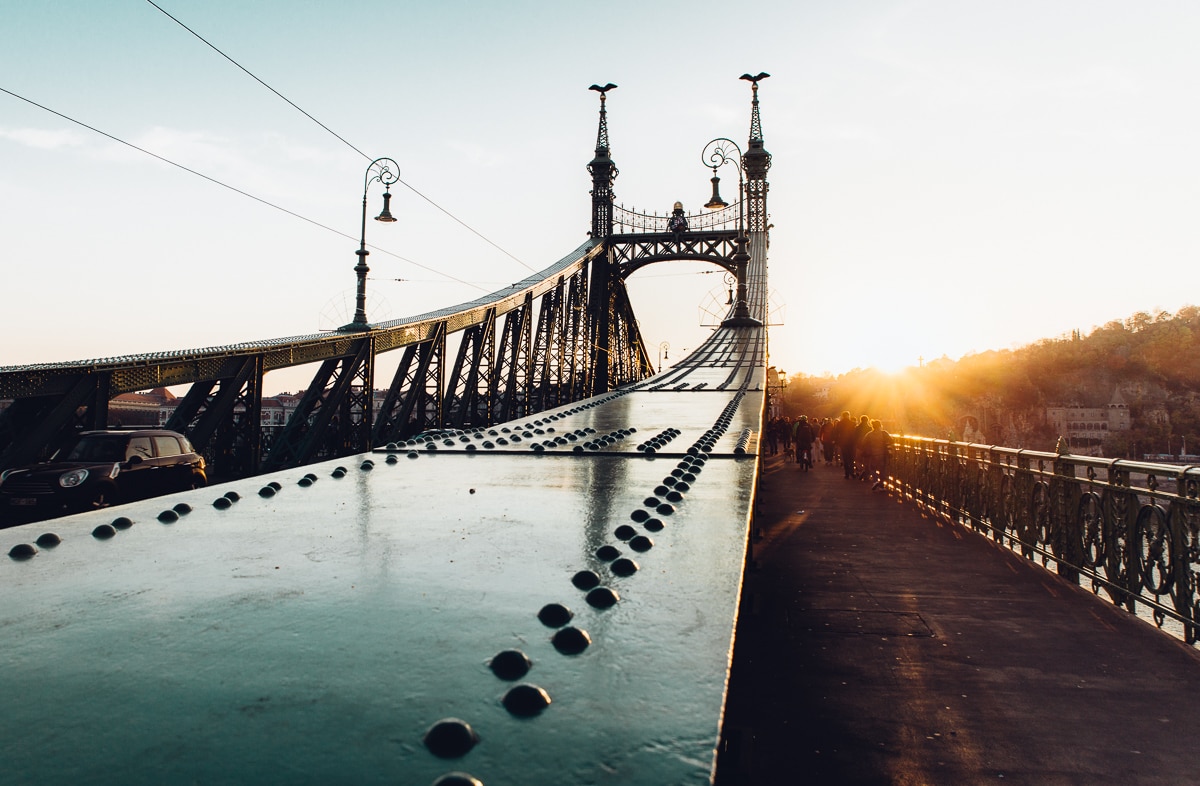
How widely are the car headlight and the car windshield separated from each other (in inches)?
14.8

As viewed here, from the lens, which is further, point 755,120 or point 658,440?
point 755,120

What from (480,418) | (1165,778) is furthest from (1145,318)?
(1165,778)

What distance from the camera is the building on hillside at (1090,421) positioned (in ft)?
303

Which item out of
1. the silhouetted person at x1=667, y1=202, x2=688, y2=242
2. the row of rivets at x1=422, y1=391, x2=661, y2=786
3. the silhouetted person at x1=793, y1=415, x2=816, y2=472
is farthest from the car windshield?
the silhouetted person at x1=667, y1=202, x2=688, y2=242

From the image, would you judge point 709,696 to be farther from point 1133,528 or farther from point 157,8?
point 157,8

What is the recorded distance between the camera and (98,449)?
332 inches

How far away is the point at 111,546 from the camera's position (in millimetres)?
2379

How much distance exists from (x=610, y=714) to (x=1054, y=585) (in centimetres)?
549

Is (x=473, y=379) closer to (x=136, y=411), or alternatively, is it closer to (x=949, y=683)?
(x=949, y=683)

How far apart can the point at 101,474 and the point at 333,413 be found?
2.94 meters

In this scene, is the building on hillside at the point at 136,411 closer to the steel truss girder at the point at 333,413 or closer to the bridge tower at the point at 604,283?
the bridge tower at the point at 604,283

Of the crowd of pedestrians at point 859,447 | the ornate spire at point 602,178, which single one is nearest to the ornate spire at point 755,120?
the ornate spire at point 602,178

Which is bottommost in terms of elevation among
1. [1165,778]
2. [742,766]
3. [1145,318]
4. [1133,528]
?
[1165,778]

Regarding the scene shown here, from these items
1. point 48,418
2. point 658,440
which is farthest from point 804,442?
point 48,418
